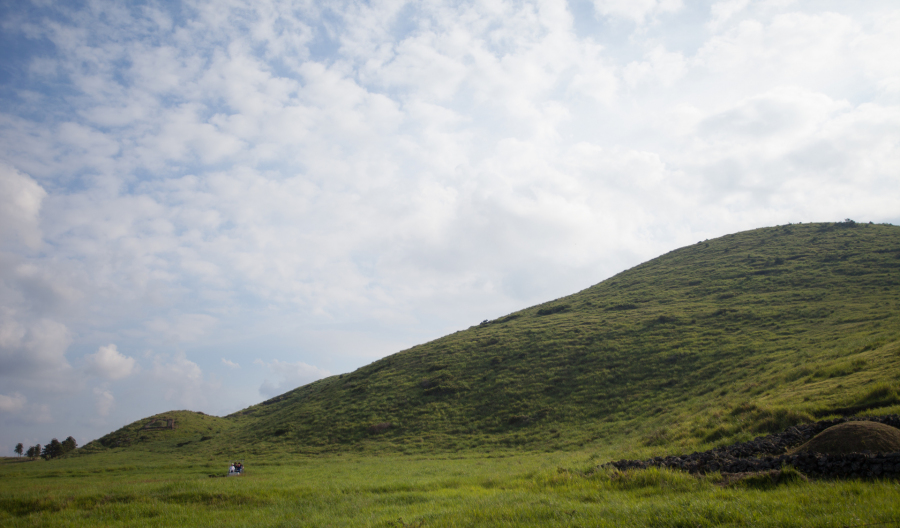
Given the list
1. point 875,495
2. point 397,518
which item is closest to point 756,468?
point 875,495

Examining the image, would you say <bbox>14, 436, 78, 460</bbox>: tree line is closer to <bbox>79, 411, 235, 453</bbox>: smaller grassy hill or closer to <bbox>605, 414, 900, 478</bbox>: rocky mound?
<bbox>79, 411, 235, 453</bbox>: smaller grassy hill

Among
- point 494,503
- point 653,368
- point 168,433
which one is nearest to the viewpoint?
point 494,503

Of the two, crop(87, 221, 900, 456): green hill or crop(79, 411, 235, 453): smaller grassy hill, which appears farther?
crop(79, 411, 235, 453): smaller grassy hill

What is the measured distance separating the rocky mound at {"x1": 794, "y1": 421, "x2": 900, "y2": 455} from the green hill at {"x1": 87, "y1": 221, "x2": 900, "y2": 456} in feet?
20.3

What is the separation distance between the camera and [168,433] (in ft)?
230

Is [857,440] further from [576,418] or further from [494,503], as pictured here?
[576,418]

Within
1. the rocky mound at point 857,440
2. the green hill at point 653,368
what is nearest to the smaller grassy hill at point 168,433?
the green hill at point 653,368

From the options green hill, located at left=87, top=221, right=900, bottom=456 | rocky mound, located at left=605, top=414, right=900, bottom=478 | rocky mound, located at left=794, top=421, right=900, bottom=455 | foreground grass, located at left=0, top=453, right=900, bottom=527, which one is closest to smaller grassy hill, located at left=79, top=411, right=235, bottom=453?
green hill, located at left=87, top=221, right=900, bottom=456

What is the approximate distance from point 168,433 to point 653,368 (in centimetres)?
7724

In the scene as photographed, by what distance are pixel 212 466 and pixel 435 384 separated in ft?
85.8

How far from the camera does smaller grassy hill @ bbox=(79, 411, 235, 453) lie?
2447 inches

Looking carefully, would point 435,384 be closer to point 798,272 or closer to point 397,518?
point 397,518

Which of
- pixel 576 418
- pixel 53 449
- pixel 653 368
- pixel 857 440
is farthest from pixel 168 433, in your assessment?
pixel 857 440

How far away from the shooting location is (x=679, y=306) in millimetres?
57812
